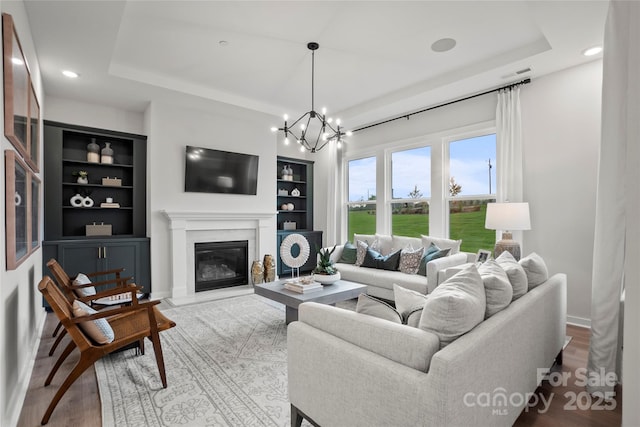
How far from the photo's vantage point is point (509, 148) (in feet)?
12.9

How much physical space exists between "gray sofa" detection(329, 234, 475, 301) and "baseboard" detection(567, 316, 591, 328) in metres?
1.16

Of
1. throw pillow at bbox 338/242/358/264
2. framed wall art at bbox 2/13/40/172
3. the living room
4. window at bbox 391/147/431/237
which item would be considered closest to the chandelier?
the living room

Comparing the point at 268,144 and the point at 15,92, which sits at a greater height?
the point at 268,144

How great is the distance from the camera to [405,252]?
4250 mm

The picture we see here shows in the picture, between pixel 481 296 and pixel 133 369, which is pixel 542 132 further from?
pixel 133 369

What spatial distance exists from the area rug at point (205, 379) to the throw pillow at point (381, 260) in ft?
5.10

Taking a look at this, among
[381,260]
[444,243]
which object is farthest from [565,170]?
[381,260]

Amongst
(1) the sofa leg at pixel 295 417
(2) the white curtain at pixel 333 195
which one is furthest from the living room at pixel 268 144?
(1) the sofa leg at pixel 295 417

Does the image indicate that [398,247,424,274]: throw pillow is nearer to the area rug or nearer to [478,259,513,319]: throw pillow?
the area rug

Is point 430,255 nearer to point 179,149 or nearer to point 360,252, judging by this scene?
point 360,252

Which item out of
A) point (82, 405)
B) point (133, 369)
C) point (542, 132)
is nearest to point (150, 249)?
point (133, 369)

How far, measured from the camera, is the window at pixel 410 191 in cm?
507

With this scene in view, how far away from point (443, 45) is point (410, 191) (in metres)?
2.40

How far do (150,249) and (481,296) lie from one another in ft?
14.1
